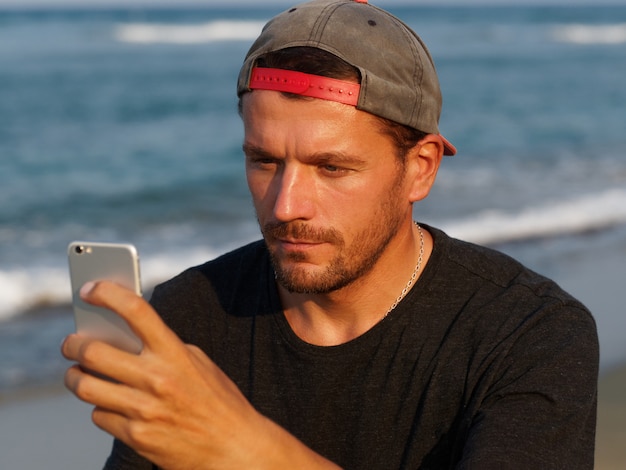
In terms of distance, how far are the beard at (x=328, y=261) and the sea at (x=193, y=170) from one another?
3.66m

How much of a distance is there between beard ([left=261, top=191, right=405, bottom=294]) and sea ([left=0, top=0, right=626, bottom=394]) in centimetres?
366

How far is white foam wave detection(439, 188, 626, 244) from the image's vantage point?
970 cm

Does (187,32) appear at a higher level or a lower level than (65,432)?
higher

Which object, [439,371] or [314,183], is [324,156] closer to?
[314,183]

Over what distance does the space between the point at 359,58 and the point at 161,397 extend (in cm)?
133

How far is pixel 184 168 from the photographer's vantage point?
46.9 ft

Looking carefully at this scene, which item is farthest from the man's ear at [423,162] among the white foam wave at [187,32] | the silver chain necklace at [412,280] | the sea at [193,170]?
the white foam wave at [187,32]

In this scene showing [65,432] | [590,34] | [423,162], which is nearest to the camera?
[423,162]

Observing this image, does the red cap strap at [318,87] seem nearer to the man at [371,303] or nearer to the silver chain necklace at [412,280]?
the man at [371,303]

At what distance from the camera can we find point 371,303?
9.46 ft

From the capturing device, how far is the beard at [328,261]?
2.66 m

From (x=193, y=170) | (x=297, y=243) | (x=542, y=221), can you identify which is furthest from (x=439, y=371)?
(x=193, y=170)

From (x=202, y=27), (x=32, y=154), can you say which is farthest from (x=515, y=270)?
(x=202, y=27)

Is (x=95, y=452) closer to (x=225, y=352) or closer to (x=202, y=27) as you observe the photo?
(x=225, y=352)
